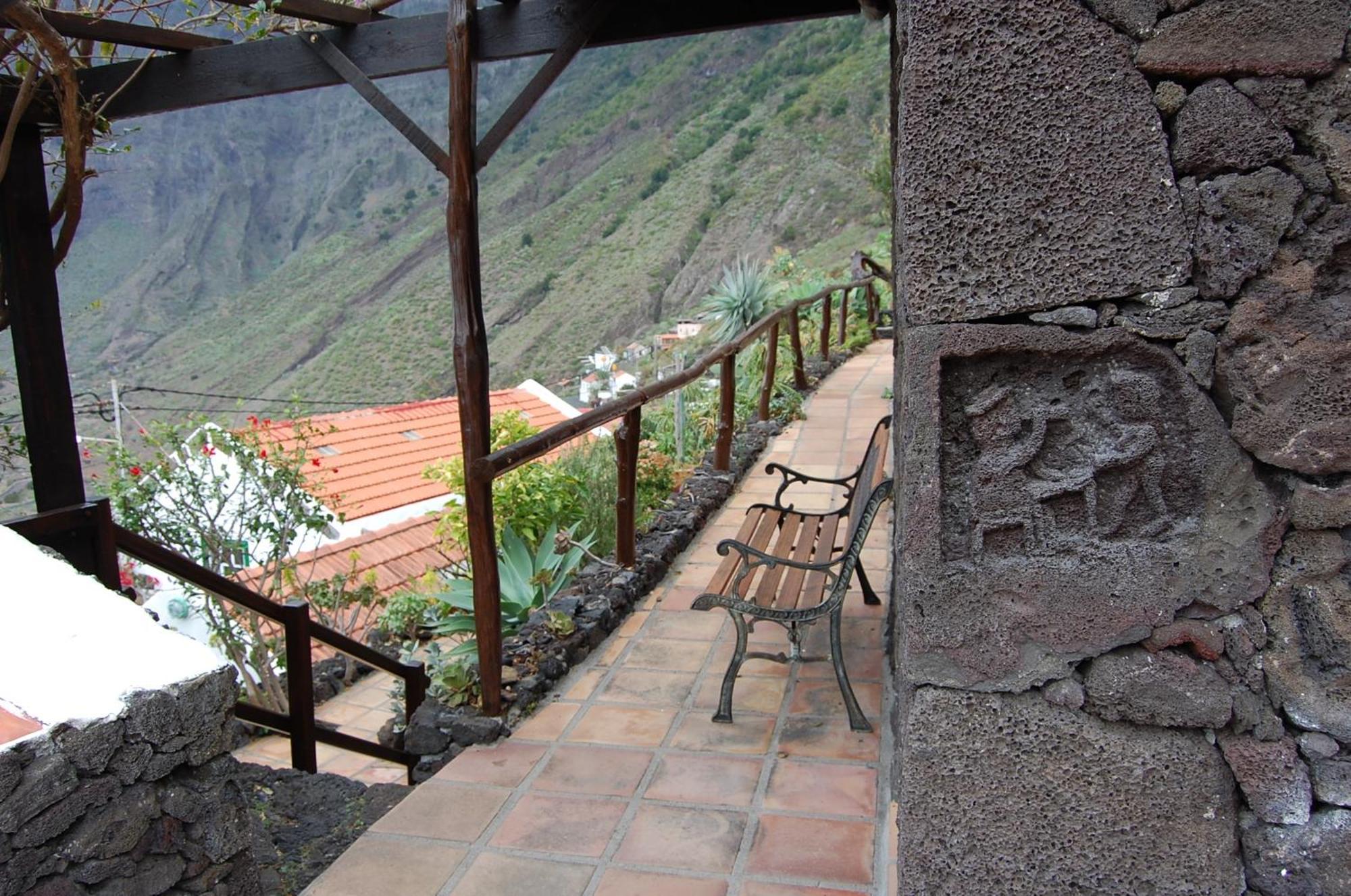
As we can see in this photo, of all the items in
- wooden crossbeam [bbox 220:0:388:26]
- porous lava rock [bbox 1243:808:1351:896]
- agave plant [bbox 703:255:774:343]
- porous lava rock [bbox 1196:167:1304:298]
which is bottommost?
porous lava rock [bbox 1243:808:1351:896]

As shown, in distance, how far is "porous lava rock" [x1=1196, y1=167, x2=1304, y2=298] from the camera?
1.56 metres

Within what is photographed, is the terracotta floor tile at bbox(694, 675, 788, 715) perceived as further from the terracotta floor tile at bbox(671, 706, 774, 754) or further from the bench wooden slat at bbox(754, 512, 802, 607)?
the bench wooden slat at bbox(754, 512, 802, 607)

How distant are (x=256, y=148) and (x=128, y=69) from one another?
264 feet

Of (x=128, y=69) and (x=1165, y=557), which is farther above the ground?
(x=128, y=69)

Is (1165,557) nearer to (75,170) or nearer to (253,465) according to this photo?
(75,170)

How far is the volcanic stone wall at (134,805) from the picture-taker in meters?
1.63

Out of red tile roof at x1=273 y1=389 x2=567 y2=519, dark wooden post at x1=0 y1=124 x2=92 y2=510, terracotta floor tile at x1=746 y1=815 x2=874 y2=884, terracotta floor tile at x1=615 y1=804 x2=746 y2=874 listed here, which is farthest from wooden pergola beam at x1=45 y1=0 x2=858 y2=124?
red tile roof at x1=273 y1=389 x2=567 y2=519

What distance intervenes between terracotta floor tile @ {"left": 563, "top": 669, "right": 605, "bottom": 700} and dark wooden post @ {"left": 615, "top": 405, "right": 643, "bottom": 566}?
2.52ft

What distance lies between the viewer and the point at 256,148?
2960 inches

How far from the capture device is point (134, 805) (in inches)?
70.6

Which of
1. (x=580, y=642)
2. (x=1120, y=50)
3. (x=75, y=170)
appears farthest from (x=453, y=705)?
(x=1120, y=50)

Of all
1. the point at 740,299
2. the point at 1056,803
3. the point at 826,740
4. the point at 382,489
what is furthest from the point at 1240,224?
the point at 382,489

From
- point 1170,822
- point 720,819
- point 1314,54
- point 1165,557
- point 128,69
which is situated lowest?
point 720,819

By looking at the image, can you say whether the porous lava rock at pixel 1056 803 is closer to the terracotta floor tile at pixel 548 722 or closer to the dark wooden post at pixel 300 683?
the terracotta floor tile at pixel 548 722
